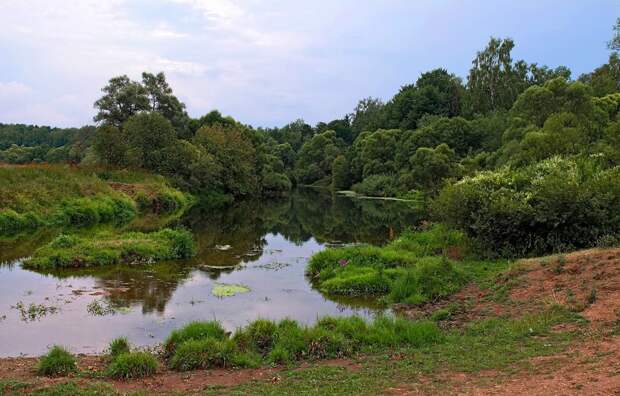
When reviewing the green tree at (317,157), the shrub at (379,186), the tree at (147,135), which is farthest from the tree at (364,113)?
the tree at (147,135)

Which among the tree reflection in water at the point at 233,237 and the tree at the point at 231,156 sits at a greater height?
the tree at the point at 231,156

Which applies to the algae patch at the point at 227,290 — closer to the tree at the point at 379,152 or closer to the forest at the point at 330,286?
the forest at the point at 330,286

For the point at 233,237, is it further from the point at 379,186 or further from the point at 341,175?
the point at 341,175

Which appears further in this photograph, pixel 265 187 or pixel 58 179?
pixel 265 187

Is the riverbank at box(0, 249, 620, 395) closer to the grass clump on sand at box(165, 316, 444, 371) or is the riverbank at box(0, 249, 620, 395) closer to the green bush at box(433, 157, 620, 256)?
the grass clump on sand at box(165, 316, 444, 371)

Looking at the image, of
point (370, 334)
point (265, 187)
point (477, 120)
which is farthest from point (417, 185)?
point (370, 334)

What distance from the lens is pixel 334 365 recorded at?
9672 millimetres

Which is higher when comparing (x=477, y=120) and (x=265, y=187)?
(x=477, y=120)

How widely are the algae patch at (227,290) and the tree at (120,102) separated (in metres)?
54.8

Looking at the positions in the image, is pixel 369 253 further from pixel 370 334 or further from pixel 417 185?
pixel 417 185

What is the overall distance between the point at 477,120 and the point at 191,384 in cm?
7643

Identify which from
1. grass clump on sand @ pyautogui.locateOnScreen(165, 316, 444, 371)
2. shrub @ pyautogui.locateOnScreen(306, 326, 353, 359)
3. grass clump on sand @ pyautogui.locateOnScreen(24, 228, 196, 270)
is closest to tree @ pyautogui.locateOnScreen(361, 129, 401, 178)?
grass clump on sand @ pyautogui.locateOnScreen(24, 228, 196, 270)

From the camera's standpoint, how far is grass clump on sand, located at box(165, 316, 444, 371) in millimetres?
10031

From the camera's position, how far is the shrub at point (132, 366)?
915 cm
